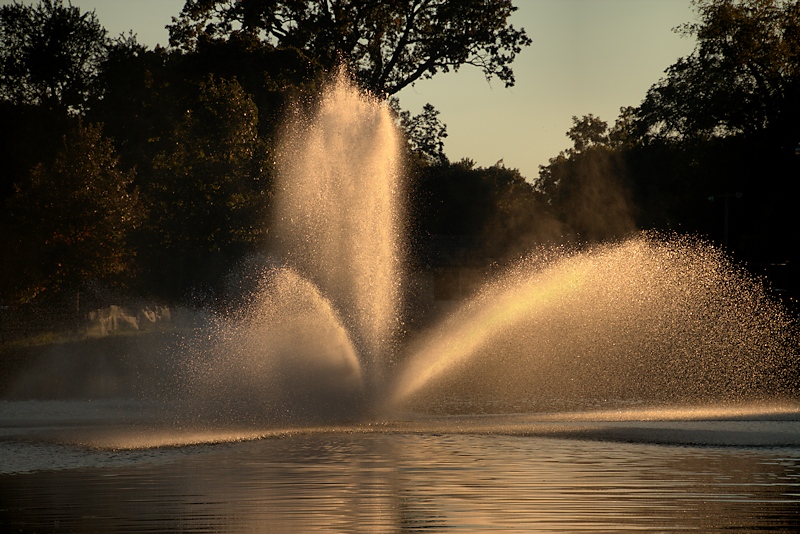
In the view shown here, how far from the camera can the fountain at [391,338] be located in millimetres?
29438

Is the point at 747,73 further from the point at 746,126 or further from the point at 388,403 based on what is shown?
the point at 388,403

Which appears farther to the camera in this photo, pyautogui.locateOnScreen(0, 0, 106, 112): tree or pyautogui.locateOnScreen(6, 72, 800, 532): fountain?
pyautogui.locateOnScreen(0, 0, 106, 112): tree

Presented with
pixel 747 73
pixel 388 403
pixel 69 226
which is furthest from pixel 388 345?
pixel 747 73

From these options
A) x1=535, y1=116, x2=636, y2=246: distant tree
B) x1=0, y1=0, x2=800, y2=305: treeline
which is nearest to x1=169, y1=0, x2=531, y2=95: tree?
x1=0, y1=0, x2=800, y2=305: treeline

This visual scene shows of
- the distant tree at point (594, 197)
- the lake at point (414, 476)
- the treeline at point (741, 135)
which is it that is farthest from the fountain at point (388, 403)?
the distant tree at point (594, 197)

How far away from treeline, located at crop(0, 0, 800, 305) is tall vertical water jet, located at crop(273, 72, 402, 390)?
44.3 ft

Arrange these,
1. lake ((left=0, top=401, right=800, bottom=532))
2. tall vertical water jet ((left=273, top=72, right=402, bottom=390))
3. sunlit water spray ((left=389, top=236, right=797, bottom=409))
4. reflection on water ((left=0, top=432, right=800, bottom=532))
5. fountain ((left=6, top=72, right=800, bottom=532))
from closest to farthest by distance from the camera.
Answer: reflection on water ((left=0, top=432, right=800, bottom=532)) → lake ((left=0, top=401, right=800, bottom=532)) → fountain ((left=6, top=72, right=800, bottom=532)) → tall vertical water jet ((left=273, top=72, right=402, bottom=390)) → sunlit water spray ((left=389, top=236, right=797, bottom=409))

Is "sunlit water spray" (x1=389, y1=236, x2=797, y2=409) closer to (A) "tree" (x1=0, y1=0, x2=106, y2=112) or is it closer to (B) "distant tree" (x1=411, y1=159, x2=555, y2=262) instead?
(B) "distant tree" (x1=411, y1=159, x2=555, y2=262)

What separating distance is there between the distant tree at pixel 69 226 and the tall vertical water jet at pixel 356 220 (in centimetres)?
1480

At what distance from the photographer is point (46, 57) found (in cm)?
8169

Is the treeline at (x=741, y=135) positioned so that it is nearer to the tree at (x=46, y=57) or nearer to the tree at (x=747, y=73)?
the tree at (x=747, y=73)

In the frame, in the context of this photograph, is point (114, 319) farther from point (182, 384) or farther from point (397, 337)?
point (182, 384)

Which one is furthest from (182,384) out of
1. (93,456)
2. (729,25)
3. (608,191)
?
(608,191)

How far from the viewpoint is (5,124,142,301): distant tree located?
49.9m
